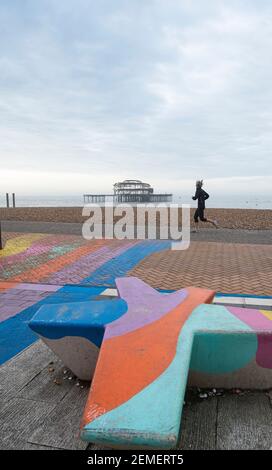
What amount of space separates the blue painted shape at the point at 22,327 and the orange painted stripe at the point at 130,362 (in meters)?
1.51

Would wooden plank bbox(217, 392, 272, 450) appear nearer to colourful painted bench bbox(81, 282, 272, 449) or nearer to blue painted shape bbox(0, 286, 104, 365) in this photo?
colourful painted bench bbox(81, 282, 272, 449)

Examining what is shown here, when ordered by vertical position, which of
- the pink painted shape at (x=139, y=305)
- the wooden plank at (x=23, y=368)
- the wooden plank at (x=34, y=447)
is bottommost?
the wooden plank at (x=34, y=447)

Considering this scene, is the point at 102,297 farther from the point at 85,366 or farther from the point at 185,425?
the point at 185,425

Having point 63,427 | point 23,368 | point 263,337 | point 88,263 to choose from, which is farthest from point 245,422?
point 88,263

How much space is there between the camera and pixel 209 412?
112 inches

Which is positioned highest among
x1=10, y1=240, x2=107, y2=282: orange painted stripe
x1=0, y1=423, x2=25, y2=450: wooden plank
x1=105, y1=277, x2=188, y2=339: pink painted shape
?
x1=105, y1=277, x2=188, y2=339: pink painted shape

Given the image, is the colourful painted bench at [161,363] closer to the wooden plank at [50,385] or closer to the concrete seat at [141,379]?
the concrete seat at [141,379]

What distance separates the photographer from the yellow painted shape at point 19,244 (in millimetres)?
9617

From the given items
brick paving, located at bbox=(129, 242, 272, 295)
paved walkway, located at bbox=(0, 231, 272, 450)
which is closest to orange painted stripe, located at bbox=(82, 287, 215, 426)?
paved walkway, located at bbox=(0, 231, 272, 450)

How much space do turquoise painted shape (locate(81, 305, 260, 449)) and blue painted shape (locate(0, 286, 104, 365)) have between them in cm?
189

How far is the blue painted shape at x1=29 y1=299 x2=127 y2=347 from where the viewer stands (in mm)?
3156

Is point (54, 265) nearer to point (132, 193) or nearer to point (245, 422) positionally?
point (245, 422)

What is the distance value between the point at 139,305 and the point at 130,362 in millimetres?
1015

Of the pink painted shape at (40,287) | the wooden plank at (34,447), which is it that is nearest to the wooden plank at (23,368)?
the wooden plank at (34,447)
